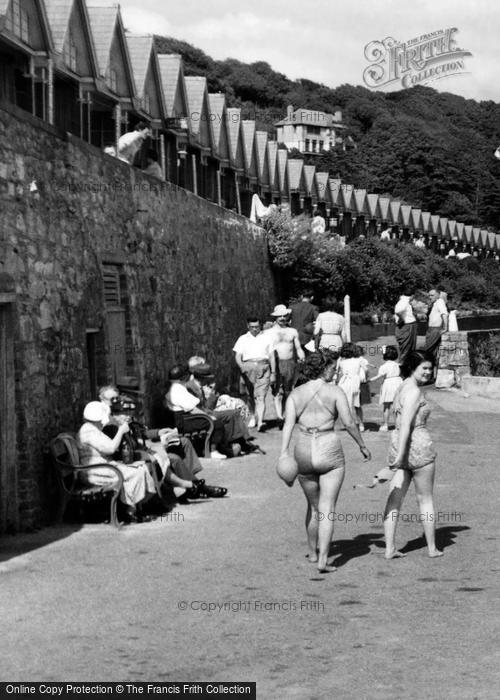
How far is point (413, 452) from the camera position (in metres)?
9.96

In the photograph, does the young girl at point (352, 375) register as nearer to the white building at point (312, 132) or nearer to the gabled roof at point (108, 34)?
the gabled roof at point (108, 34)

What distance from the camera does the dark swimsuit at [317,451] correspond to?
9477 millimetres

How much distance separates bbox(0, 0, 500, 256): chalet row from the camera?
657 inches

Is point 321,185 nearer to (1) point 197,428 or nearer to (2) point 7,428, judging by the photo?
(1) point 197,428

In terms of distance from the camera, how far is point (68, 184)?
1270cm

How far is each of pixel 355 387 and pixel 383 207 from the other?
60959 mm

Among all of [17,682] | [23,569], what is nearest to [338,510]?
[23,569]

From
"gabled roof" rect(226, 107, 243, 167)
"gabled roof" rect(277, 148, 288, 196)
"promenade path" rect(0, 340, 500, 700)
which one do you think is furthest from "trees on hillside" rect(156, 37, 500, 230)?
"promenade path" rect(0, 340, 500, 700)

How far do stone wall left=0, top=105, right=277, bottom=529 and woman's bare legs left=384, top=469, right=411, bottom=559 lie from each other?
2.88 m

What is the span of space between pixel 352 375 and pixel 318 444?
7.61m

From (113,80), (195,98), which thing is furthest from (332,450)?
(195,98)

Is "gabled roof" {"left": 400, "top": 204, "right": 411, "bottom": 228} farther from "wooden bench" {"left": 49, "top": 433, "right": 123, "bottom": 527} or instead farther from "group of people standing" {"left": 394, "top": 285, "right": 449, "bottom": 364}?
"wooden bench" {"left": 49, "top": 433, "right": 123, "bottom": 527}

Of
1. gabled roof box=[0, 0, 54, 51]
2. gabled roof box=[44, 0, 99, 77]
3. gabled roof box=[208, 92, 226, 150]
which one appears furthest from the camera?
gabled roof box=[208, 92, 226, 150]

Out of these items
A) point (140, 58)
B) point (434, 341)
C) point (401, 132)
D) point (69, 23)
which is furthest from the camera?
point (401, 132)
